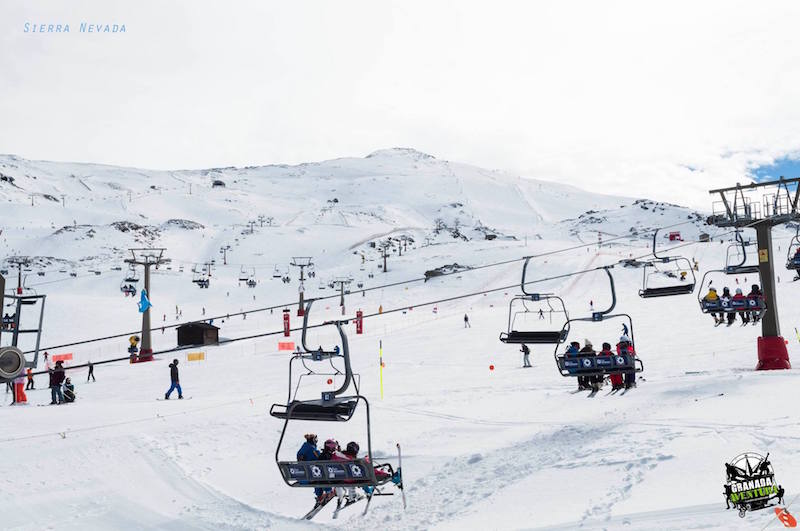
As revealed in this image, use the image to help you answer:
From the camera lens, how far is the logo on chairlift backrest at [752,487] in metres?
8.34

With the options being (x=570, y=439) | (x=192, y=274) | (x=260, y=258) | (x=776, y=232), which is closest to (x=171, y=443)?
(x=570, y=439)

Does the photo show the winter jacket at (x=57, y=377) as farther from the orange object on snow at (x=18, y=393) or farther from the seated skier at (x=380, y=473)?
the seated skier at (x=380, y=473)

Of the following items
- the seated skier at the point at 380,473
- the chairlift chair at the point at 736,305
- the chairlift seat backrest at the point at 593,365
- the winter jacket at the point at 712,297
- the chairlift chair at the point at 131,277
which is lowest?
the seated skier at the point at 380,473

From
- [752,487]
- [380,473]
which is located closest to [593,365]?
[380,473]

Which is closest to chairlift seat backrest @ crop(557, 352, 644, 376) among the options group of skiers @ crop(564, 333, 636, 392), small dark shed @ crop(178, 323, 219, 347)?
group of skiers @ crop(564, 333, 636, 392)

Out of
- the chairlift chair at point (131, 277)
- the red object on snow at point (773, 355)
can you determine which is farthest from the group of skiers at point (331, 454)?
the chairlift chair at point (131, 277)

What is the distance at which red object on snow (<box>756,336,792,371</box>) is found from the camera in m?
20.5

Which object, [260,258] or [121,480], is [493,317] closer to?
[121,480]

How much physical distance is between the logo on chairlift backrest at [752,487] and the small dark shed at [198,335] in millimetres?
39435

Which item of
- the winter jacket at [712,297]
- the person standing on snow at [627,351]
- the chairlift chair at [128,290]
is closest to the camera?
the person standing on snow at [627,351]

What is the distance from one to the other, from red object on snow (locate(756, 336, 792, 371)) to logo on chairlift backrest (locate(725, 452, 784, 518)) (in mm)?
11902

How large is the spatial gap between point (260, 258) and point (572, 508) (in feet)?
384

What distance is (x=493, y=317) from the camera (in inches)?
1850

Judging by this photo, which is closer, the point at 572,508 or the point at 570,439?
the point at 572,508
